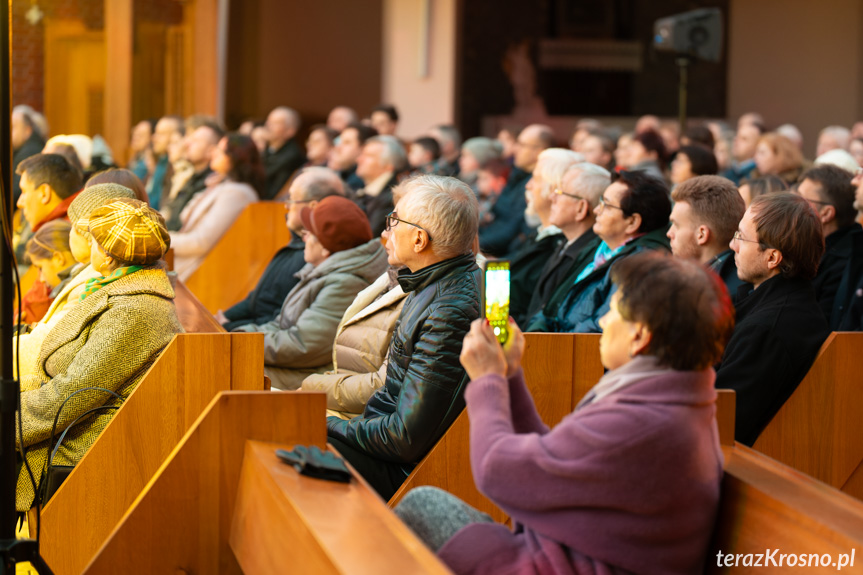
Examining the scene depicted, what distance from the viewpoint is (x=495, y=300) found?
1.89 m

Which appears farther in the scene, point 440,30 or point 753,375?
point 440,30

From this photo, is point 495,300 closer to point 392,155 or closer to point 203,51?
point 392,155

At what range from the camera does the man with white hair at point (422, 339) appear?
103 inches

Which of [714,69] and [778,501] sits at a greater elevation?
[714,69]

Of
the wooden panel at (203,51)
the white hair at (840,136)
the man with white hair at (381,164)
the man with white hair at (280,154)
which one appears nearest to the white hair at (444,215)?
the man with white hair at (381,164)

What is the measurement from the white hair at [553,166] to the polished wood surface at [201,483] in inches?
100

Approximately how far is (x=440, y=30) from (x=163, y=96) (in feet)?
9.86

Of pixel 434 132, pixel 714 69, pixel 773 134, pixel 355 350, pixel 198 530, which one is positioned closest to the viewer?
pixel 198 530

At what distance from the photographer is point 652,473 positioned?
1635 mm

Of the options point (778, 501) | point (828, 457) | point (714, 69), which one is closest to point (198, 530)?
point (778, 501)

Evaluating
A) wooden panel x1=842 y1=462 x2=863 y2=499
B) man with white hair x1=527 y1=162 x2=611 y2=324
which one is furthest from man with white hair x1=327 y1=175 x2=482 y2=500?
man with white hair x1=527 y1=162 x2=611 y2=324

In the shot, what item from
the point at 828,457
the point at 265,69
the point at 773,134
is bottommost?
the point at 828,457

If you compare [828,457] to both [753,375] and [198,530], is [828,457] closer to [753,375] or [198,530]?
[753,375]

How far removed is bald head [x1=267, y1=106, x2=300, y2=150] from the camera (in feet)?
28.7
